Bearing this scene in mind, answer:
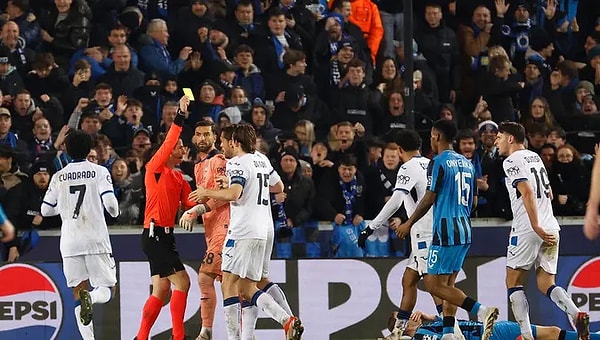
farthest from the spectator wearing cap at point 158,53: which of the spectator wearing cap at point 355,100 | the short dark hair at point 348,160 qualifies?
the short dark hair at point 348,160

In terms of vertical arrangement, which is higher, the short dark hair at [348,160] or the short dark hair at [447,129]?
the short dark hair at [447,129]

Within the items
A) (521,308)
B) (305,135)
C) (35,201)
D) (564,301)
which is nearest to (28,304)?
(35,201)

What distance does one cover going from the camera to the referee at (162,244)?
12.6 metres

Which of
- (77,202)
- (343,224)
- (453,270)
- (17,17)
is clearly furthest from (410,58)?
(17,17)

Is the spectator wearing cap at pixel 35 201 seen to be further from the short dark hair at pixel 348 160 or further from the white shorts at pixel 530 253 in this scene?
the white shorts at pixel 530 253

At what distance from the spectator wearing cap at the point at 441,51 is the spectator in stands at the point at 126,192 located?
410cm

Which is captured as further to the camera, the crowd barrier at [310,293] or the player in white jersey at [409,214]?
the crowd barrier at [310,293]

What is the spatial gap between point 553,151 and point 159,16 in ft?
17.5

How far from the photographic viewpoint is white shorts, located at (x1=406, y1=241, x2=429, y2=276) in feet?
41.4

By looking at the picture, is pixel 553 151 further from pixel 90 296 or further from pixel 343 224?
pixel 90 296

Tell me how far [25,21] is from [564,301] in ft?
25.2

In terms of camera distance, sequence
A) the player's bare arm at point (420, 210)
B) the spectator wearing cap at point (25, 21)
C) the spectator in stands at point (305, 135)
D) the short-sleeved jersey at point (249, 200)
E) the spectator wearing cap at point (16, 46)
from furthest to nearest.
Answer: the spectator wearing cap at point (25, 21)
the spectator wearing cap at point (16, 46)
the spectator in stands at point (305, 135)
the player's bare arm at point (420, 210)
the short-sleeved jersey at point (249, 200)

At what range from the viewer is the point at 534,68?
16.5 metres

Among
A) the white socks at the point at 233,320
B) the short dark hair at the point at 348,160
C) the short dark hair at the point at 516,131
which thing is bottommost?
the white socks at the point at 233,320
